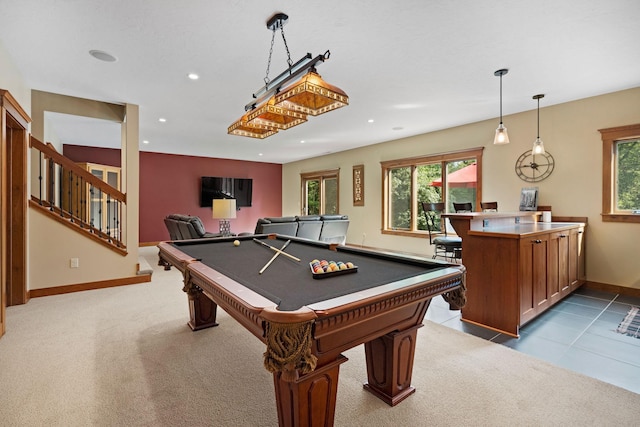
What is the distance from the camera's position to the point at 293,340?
40.9 inches

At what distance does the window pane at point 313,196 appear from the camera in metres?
9.16

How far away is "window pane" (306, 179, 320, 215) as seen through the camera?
9.16m

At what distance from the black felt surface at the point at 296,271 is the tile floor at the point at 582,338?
1383mm

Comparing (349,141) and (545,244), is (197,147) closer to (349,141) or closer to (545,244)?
→ (349,141)

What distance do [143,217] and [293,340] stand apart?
8.24 meters

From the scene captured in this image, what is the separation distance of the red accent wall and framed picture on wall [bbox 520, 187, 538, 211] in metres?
7.30

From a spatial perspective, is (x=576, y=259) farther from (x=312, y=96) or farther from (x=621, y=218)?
(x=312, y=96)

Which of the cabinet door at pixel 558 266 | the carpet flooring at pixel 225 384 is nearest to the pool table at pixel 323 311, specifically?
the carpet flooring at pixel 225 384

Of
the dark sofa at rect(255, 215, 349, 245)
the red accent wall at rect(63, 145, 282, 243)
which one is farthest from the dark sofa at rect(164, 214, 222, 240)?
the red accent wall at rect(63, 145, 282, 243)

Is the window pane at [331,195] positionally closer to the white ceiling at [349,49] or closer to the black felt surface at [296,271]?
the white ceiling at [349,49]

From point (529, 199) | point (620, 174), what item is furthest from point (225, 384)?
point (620, 174)

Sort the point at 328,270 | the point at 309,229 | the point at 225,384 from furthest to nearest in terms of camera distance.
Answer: the point at 309,229
the point at 225,384
the point at 328,270

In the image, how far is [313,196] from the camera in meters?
9.32

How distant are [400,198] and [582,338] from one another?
4.43 meters
